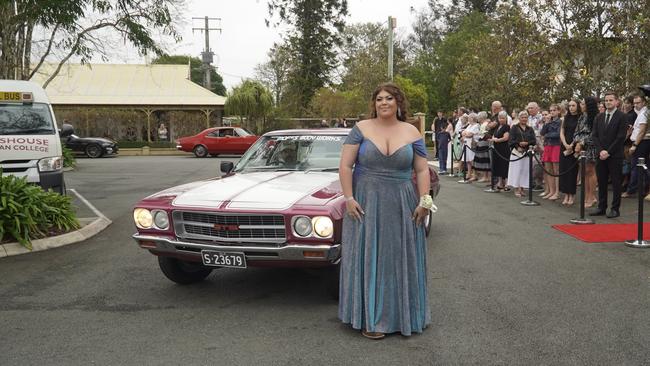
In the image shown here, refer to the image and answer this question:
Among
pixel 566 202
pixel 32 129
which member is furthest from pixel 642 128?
pixel 32 129

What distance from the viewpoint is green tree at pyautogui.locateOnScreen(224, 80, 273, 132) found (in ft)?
124

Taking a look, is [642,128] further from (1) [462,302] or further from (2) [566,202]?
(1) [462,302]

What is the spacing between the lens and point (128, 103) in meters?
37.5

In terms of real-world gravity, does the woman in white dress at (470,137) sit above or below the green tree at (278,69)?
below

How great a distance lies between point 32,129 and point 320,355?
7842 millimetres

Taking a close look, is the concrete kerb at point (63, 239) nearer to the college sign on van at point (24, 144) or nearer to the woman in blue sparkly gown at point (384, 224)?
the college sign on van at point (24, 144)

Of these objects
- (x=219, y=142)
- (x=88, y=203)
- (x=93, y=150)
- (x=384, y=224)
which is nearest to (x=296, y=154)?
(x=384, y=224)

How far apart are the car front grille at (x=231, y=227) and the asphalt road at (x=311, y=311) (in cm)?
64

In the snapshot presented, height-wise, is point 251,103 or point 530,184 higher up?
point 251,103

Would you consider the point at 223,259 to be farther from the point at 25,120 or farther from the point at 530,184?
the point at 530,184

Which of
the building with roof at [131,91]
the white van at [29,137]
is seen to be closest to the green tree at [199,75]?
the building with roof at [131,91]

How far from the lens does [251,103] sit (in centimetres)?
3806

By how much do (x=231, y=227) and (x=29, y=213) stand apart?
171 inches

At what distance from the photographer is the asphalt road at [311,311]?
4.09 m
